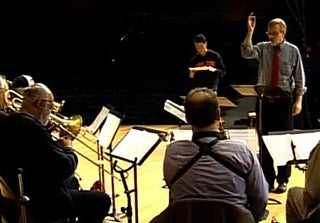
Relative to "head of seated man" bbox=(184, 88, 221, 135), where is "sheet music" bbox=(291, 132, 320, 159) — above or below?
below

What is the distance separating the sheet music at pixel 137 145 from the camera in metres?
4.14

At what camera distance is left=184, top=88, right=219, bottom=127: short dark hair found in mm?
2998

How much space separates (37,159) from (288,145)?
1639mm

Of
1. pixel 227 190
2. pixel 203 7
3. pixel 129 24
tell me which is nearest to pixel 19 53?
pixel 129 24

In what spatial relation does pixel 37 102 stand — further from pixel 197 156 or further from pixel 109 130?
pixel 197 156

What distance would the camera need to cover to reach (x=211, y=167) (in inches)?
114

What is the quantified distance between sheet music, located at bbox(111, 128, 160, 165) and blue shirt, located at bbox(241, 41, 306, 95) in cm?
192

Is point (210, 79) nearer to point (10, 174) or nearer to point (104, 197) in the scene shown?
point (104, 197)

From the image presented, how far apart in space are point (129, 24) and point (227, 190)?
7811mm

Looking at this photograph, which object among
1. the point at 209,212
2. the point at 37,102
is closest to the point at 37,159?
the point at 37,102

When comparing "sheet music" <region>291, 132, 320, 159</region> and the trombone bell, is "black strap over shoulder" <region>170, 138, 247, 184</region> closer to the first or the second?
"sheet music" <region>291, 132, 320, 159</region>

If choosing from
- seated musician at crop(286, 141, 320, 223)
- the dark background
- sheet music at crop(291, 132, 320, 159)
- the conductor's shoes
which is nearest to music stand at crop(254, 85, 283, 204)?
the conductor's shoes

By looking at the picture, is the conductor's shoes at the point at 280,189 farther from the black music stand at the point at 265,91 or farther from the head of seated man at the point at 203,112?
the head of seated man at the point at 203,112

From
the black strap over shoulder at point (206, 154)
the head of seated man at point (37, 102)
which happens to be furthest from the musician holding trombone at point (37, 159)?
the black strap over shoulder at point (206, 154)
